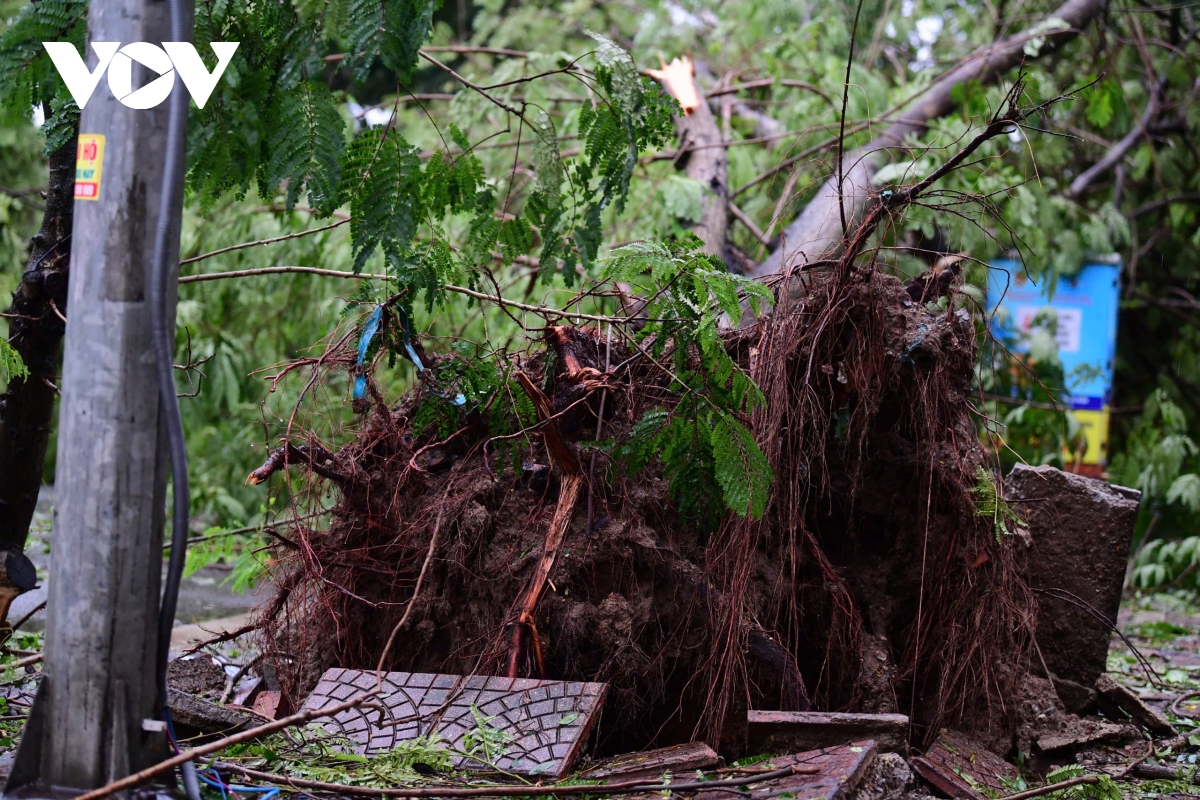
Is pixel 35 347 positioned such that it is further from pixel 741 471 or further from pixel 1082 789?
pixel 1082 789

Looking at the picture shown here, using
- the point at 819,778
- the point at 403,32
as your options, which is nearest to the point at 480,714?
the point at 819,778

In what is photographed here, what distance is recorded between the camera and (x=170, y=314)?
2.52m

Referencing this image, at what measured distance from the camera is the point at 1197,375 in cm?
1166

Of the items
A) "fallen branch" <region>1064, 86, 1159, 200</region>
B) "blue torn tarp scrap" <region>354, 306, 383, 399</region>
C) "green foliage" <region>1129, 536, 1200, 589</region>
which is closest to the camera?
"blue torn tarp scrap" <region>354, 306, 383, 399</region>

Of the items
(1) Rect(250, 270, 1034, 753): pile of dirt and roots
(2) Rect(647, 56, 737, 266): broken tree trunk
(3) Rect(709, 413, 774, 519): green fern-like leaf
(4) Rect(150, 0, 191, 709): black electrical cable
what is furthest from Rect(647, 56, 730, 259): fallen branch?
(4) Rect(150, 0, 191, 709): black electrical cable

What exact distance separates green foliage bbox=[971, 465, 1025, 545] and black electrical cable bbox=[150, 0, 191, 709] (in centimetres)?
289

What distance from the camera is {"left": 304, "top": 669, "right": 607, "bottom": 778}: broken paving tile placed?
10.5 feet

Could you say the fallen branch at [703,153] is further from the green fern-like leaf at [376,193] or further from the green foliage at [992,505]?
the green fern-like leaf at [376,193]

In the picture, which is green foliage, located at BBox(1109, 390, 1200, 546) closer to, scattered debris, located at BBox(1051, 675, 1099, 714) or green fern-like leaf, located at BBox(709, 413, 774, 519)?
scattered debris, located at BBox(1051, 675, 1099, 714)

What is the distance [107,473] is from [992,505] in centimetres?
309

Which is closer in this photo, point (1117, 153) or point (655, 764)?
point (655, 764)

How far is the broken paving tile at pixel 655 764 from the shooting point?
3.24m

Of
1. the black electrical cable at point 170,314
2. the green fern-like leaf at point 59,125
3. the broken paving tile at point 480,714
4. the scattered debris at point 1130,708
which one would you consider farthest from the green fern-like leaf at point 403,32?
the scattered debris at point 1130,708

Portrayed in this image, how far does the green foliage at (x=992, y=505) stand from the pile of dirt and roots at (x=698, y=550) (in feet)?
0.11
